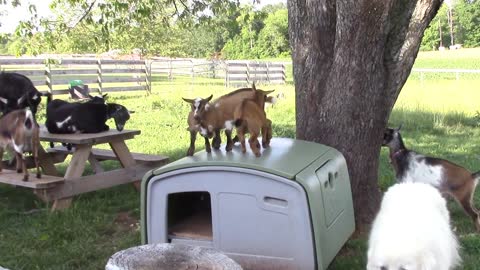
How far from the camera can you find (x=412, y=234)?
290cm

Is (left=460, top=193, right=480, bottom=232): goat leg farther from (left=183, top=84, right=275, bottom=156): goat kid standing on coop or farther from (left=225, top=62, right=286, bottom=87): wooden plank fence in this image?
(left=225, top=62, right=286, bottom=87): wooden plank fence

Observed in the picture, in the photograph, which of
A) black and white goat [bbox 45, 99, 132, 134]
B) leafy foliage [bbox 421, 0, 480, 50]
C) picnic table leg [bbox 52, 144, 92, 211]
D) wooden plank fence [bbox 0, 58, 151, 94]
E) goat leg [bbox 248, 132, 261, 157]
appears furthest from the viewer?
leafy foliage [bbox 421, 0, 480, 50]

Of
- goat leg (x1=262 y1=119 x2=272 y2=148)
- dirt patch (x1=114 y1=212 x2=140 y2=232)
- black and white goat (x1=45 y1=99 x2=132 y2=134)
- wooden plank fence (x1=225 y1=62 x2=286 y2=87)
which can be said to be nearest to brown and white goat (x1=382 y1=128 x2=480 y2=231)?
goat leg (x1=262 y1=119 x2=272 y2=148)

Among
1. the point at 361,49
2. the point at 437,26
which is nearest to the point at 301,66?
the point at 361,49

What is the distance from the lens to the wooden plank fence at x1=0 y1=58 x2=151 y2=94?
17.5m

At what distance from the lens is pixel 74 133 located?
20.0 feet

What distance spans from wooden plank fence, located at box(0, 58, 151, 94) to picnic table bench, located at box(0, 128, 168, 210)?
11.3 meters

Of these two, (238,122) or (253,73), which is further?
(253,73)

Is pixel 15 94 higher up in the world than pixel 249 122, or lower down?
higher up

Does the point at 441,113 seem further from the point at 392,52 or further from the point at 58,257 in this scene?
the point at 58,257

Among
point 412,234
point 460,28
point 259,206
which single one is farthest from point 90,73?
point 460,28

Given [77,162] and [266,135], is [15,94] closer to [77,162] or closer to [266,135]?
[77,162]

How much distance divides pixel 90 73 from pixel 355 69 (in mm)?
16942

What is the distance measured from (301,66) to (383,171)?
279cm
